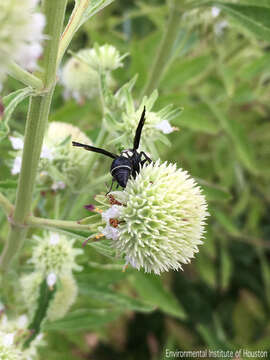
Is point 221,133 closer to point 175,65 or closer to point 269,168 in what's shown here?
point 269,168

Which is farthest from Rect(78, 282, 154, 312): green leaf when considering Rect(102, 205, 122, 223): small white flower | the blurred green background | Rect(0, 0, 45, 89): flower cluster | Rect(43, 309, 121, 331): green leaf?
Rect(0, 0, 45, 89): flower cluster

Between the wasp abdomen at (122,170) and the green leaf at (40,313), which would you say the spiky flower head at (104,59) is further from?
the green leaf at (40,313)

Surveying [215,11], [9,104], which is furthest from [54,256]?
[215,11]

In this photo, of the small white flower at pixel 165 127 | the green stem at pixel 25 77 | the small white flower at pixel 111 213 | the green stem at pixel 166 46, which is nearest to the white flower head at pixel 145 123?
the small white flower at pixel 165 127

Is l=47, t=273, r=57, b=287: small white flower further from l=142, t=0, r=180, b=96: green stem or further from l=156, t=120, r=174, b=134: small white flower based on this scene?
l=142, t=0, r=180, b=96: green stem

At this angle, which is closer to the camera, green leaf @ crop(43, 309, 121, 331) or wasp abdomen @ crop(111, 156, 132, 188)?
wasp abdomen @ crop(111, 156, 132, 188)

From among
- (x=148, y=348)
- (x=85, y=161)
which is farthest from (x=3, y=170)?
(x=148, y=348)
